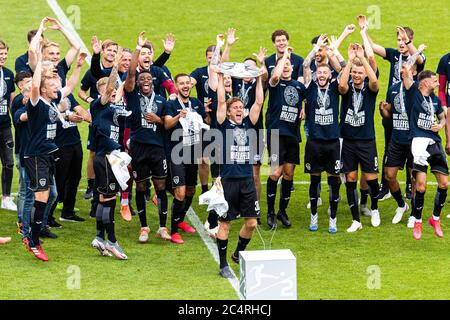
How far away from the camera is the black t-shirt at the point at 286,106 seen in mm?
15406

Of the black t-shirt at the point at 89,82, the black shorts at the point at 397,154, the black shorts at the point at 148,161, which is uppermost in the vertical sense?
the black t-shirt at the point at 89,82

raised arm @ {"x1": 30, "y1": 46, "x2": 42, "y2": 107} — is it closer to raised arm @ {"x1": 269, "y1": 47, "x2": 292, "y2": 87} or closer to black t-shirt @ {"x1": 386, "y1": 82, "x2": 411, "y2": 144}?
raised arm @ {"x1": 269, "y1": 47, "x2": 292, "y2": 87}

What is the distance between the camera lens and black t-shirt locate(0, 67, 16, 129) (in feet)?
51.9

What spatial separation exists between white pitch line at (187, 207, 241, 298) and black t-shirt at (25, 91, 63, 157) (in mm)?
2314

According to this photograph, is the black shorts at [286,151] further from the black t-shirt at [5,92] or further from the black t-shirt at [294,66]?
the black t-shirt at [5,92]

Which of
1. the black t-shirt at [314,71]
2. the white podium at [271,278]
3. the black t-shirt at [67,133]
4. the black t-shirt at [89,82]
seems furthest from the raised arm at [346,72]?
the white podium at [271,278]

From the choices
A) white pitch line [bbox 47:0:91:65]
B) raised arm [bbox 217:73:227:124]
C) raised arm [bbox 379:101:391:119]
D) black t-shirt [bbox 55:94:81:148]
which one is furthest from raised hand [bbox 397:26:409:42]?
white pitch line [bbox 47:0:91:65]

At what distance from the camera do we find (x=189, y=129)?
1490cm

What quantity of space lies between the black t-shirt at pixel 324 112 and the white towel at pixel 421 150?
1078 mm

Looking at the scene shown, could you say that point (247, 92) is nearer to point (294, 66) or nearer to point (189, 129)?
point (294, 66)
